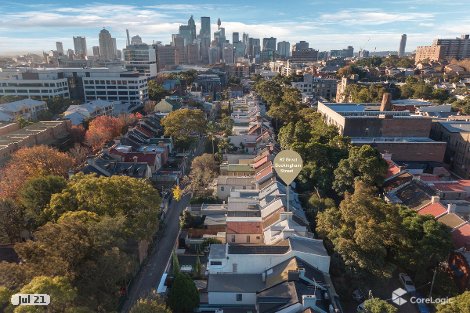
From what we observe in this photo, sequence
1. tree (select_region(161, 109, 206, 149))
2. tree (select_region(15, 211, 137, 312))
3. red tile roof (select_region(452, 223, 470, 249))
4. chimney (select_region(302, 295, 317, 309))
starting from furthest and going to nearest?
tree (select_region(161, 109, 206, 149)), red tile roof (select_region(452, 223, 470, 249)), chimney (select_region(302, 295, 317, 309)), tree (select_region(15, 211, 137, 312))

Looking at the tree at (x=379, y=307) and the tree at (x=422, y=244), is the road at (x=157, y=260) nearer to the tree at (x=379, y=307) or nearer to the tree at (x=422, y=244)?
the tree at (x=379, y=307)

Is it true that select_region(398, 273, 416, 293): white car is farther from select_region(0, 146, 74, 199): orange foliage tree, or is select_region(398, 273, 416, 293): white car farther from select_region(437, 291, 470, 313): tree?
select_region(0, 146, 74, 199): orange foliage tree

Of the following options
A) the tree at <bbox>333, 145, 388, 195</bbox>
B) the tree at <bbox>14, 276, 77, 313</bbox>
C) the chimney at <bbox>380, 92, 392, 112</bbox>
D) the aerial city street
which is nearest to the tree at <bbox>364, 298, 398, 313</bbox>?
the aerial city street

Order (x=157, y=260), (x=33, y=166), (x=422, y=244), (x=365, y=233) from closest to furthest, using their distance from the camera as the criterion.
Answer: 1. (x=365, y=233)
2. (x=422, y=244)
3. (x=157, y=260)
4. (x=33, y=166)

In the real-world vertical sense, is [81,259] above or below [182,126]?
below

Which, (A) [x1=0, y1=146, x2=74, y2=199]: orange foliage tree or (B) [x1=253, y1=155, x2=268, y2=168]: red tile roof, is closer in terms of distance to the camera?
(A) [x1=0, y1=146, x2=74, y2=199]: orange foliage tree

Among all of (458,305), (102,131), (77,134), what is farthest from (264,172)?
(77,134)

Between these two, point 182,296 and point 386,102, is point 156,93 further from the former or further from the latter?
point 182,296
